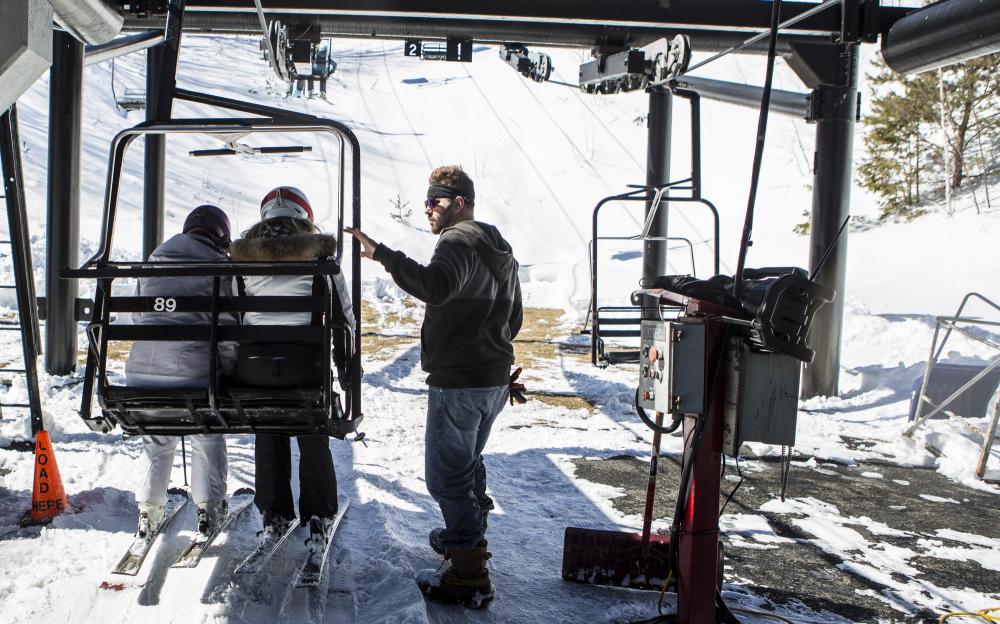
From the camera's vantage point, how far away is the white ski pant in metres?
3.43

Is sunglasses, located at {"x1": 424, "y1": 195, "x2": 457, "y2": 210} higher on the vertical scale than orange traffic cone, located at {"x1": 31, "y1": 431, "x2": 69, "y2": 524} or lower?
higher

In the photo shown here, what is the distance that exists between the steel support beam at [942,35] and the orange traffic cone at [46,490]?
256 inches

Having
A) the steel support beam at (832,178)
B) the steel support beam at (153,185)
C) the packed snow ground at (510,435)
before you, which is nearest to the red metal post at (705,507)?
the packed snow ground at (510,435)

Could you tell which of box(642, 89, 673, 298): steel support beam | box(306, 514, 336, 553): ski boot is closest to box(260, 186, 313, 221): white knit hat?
box(306, 514, 336, 553): ski boot

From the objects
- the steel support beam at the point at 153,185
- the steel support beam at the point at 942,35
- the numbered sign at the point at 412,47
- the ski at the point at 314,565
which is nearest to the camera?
the ski at the point at 314,565

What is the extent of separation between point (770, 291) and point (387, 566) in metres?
2.02

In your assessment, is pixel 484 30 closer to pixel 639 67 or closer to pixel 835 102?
pixel 639 67

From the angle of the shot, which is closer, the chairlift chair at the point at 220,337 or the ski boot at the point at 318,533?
the chairlift chair at the point at 220,337

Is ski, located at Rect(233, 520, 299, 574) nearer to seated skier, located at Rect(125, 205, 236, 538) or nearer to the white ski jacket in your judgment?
seated skier, located at Rect(125, 205, 236, 538)

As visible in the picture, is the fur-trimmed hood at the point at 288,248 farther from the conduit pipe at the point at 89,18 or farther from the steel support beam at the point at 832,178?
the steel support beam at the point at 832,178

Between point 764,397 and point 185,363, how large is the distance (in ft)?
6.96

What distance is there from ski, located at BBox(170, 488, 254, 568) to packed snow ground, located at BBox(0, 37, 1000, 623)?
2.2 inches

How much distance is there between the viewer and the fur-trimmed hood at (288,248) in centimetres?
305

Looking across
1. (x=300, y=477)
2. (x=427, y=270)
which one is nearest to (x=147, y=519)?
(x=300, y=477)
